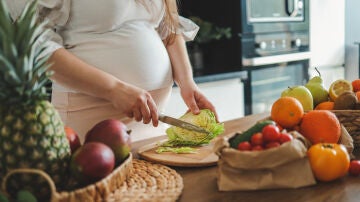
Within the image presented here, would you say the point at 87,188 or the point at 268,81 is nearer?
the point at 87,188

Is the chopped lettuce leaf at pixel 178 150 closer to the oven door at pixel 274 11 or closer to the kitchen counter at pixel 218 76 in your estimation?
the kitchen counter at pixel 218 76

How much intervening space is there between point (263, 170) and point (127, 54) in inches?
25.3

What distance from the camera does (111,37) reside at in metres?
1.27

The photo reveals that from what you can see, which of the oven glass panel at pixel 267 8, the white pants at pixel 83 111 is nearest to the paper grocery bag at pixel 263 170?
the white pants at pixel 83 111

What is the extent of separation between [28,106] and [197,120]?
57 centimetres

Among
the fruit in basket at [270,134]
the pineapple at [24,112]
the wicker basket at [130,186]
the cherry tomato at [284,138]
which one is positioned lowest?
the wicker basket at [130,186]

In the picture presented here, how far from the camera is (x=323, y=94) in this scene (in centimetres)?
110

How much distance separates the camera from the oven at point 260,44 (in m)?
2.68

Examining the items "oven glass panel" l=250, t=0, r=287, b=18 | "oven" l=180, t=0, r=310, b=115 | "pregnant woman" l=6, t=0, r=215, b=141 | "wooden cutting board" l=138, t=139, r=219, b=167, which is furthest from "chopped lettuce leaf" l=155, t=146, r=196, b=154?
"oven glass panel" l=250, t=0, r=287, b=18

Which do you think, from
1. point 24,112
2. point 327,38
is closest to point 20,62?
point 24,112

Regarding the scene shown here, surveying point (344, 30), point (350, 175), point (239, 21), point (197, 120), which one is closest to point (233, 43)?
point (239, 21)

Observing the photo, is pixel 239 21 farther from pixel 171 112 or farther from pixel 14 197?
pixel 14 197

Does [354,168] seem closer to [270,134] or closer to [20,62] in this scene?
[270,134]

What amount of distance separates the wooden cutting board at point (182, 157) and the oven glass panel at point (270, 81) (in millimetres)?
1719
